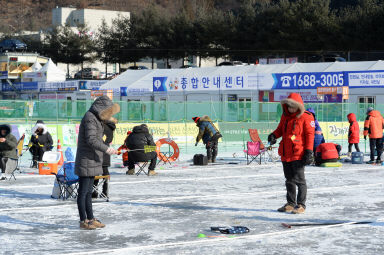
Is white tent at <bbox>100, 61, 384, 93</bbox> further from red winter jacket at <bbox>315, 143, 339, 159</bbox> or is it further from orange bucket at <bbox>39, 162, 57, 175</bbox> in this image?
orange bucket at <bbox>39, 162, 57, 175</bbox>

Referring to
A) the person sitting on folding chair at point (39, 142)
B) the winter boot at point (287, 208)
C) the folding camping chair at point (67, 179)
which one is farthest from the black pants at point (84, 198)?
the person sitting on folding chair at point (39, 142)

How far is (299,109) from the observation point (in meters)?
9.47

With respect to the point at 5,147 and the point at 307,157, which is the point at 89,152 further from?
the point at 5,147

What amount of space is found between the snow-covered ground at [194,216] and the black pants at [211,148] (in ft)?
11.9

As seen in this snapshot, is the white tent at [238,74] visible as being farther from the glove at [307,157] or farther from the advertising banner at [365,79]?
the glove at [307,157]

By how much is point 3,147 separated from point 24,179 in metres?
1.13

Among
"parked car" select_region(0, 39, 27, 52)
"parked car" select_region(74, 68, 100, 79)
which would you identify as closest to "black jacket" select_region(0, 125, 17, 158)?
"parked car" select_region(74, 68, 100, 79)

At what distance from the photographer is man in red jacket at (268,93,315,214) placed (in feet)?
31.2

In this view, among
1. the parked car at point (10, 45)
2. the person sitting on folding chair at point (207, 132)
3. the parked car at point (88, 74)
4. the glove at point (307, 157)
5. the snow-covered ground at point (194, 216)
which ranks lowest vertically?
the snow-covered ground at point (194, 216)

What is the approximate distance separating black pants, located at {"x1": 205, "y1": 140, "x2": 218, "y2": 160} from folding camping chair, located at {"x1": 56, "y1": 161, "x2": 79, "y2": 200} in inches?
322

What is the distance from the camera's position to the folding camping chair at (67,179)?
35.6 ft

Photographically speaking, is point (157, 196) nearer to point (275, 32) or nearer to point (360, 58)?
point (360, 58)

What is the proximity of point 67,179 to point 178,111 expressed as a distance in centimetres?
2281

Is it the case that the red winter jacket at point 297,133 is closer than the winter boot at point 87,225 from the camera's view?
No
